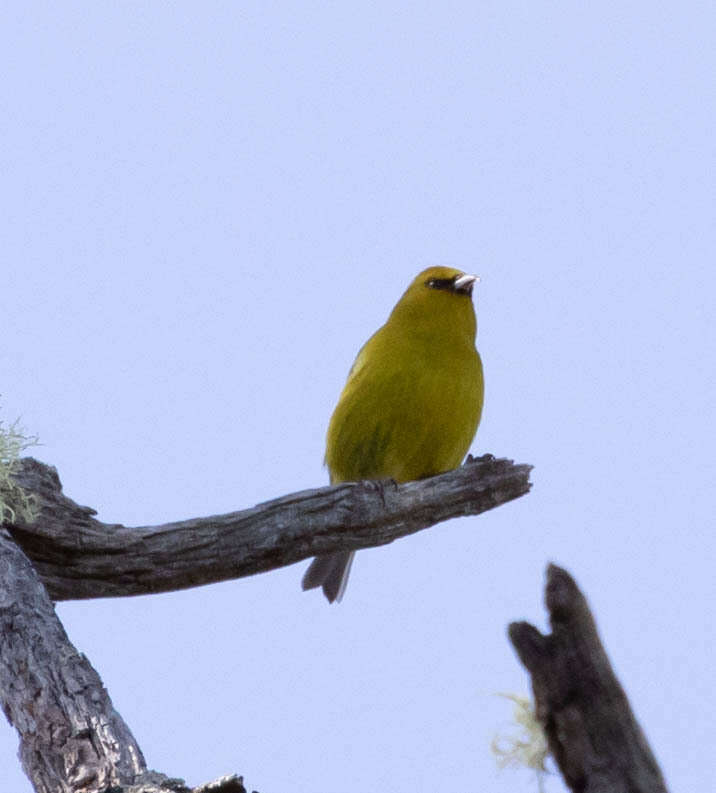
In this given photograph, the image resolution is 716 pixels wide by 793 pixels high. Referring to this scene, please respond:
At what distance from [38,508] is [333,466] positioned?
2443 mm

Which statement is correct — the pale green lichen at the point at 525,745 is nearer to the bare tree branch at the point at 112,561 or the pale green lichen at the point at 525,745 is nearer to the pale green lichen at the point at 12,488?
the bare tree branch at the point at 112,561

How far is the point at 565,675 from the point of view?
1.96 m

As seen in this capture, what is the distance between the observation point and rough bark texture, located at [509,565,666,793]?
1917 millimetres

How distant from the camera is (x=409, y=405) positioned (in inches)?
275

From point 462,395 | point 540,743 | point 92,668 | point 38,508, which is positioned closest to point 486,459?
point 462,395

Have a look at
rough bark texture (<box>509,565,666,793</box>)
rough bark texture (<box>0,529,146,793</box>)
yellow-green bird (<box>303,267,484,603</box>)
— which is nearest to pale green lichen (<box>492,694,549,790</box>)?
rough bark texture (<box>509,565,666,793</box>)

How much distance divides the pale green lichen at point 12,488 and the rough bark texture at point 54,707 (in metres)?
0.43

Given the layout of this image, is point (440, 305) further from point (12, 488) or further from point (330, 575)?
point (12, 488)

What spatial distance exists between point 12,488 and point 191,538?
72cm

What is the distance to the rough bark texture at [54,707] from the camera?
3.93 m

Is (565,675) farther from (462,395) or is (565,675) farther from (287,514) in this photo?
(462,395)

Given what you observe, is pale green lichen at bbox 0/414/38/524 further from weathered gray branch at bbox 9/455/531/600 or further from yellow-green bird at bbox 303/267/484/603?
yellow-green bird at bbox 303/267/484/603

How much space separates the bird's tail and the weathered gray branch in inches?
59.1

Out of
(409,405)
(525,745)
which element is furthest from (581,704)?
(409,405)
